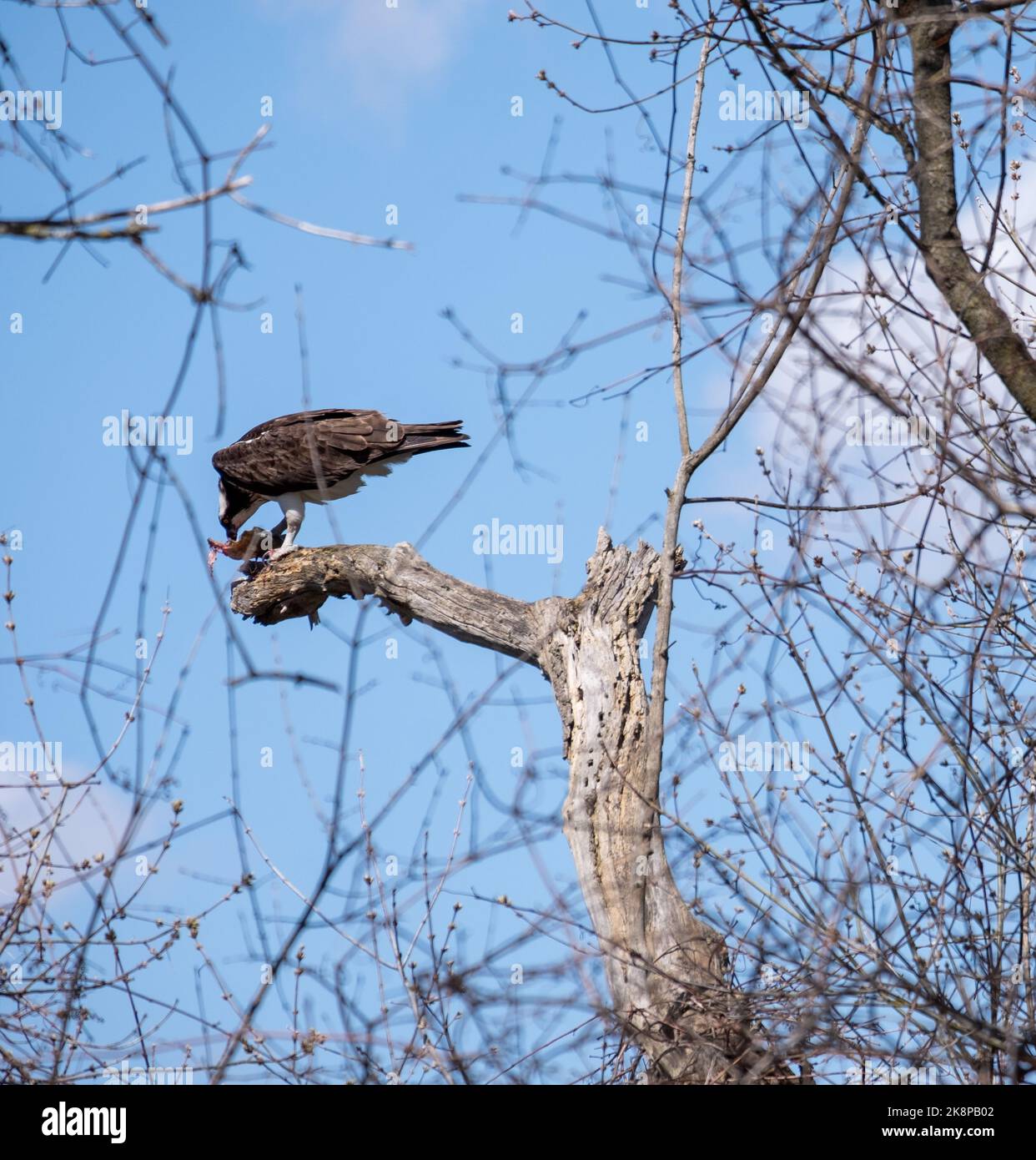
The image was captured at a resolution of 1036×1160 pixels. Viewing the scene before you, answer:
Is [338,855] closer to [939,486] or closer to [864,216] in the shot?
[939,486]

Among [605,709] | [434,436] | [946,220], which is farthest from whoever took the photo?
[434,436]

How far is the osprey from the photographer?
7.25m

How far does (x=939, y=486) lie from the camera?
3.28 m

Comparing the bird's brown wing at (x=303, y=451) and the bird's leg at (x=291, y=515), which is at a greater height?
the bird's brown wing at (x=303, y=451)

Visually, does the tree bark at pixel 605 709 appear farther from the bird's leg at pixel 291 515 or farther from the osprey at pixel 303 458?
the osprey at pixel 303 458

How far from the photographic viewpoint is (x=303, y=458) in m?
7.45

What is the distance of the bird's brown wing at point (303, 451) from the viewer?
7.25 metres

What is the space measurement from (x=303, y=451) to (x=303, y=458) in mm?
61

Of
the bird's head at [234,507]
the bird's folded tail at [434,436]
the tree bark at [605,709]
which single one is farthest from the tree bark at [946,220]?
the bird's head at [234,507]

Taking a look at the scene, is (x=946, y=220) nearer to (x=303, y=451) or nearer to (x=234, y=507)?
(x=303, y=451)

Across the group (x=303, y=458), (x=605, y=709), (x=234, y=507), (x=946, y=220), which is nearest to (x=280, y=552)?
(x=303, y=458)

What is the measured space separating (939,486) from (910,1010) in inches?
55.7

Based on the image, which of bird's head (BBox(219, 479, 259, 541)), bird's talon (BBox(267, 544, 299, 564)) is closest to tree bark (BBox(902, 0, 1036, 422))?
bird's talon (BBox(267, 544, 299, 564))
